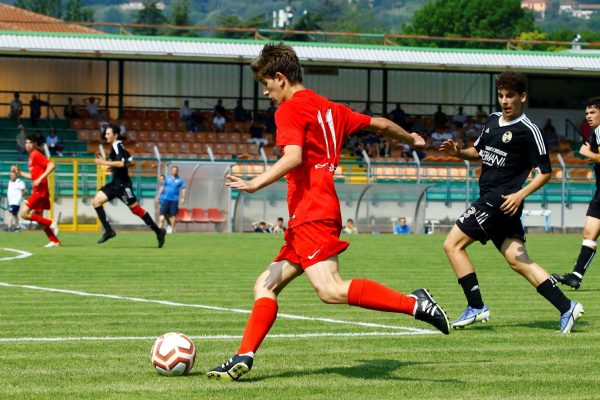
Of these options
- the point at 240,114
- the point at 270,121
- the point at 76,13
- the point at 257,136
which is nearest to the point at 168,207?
the point at 257,136

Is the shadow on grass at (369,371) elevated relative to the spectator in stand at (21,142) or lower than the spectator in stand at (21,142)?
elevated

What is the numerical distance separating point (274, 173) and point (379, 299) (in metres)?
1.11

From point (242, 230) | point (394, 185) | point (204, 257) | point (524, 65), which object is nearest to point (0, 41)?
point (242, 230)

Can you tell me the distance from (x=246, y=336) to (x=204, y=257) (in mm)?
13495

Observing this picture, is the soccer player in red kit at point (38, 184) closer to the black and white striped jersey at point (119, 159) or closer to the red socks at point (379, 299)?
the black and white striped jersey at point (119, 159)

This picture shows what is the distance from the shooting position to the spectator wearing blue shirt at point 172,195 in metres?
32.3

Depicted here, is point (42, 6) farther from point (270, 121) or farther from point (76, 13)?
point (270, 121)

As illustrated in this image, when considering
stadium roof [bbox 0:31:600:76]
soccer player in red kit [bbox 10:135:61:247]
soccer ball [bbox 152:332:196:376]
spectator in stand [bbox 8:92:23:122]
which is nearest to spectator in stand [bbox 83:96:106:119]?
stadium roof [bbox 0:31:600:76]

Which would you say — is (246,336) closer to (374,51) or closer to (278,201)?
(278,201)

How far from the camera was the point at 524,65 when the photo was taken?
4625 centimetres

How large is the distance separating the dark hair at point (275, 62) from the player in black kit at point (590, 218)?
254 inches

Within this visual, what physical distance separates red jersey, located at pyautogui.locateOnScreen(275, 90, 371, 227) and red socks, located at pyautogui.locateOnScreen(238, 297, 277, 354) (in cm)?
54

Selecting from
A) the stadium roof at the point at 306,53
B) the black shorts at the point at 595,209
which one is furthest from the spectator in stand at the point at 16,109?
the black shorts at the point at 595,209

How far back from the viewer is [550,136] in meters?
47.6
